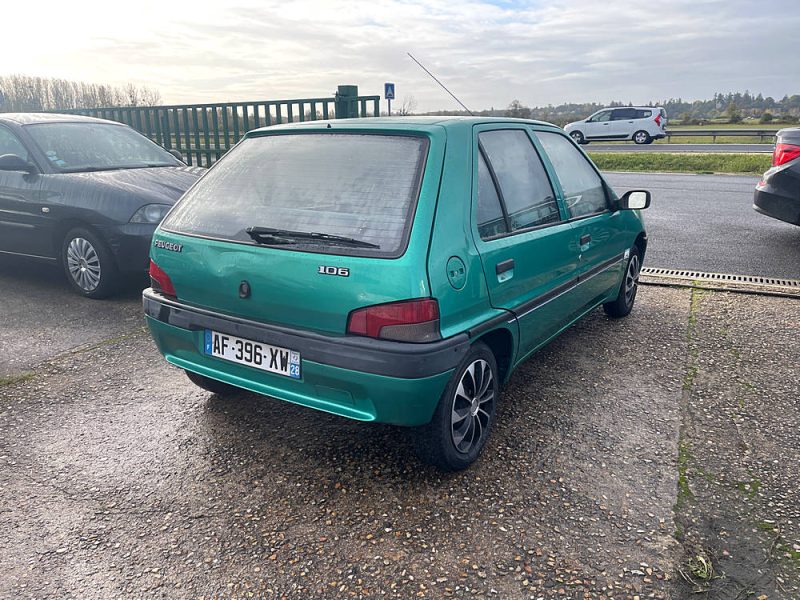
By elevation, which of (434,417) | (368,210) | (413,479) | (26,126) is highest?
(26,126)

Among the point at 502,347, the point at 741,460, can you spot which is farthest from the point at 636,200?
the point at 741,460

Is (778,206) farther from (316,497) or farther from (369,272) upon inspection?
(316,497)

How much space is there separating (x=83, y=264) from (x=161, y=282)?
286 cm

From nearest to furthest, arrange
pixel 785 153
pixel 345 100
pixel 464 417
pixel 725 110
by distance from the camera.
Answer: pixel 464 417
pixel 785 153
pixel 345 100
pixel 725 110

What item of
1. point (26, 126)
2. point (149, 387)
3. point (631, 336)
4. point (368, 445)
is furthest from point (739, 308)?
point (26, 126)

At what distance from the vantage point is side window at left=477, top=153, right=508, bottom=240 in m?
2.96

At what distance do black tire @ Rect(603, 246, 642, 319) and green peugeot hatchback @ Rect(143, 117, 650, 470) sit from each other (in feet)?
5.90

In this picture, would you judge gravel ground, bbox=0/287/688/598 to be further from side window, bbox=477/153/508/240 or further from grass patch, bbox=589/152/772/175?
grass patch, bbox=589/152/772/175

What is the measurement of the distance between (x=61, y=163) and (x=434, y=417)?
4980mm

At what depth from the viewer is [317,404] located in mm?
2775

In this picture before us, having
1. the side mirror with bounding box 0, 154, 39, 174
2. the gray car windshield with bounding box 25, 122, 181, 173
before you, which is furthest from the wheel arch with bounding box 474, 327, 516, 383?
the side mirror with bounding box 0, 154, 39, 174

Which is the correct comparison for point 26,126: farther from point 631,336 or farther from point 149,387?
point 631,336

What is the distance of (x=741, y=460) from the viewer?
309 centimetres

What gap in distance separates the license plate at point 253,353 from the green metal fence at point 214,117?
19.4ft
